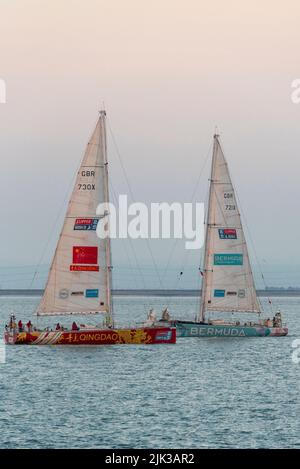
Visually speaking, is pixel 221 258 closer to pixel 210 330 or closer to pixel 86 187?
pixel 210 330

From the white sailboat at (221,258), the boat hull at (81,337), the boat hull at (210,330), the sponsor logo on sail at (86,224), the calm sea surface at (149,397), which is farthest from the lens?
the white sailboat at (221,258)

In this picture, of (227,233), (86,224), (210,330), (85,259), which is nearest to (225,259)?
(227,233)

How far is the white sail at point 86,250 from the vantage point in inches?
3236

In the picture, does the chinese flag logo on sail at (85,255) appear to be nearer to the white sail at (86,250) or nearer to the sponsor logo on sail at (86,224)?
the white sail at (86,250)

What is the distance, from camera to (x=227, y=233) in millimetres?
95875

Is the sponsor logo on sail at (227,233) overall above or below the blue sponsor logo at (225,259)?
above

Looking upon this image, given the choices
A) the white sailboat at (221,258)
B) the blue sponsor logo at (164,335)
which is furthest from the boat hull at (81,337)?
the white sailboat at (221,258)

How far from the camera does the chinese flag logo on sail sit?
82375 mm

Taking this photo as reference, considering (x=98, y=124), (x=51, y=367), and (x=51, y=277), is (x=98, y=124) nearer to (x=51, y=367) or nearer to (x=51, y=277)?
(x=51, y=277)

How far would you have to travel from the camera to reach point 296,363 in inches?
3238

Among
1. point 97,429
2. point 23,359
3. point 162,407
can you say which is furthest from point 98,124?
point 97,429

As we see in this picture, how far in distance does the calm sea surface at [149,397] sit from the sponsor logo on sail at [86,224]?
27.4ft

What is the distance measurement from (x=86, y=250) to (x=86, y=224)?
1.86 m
